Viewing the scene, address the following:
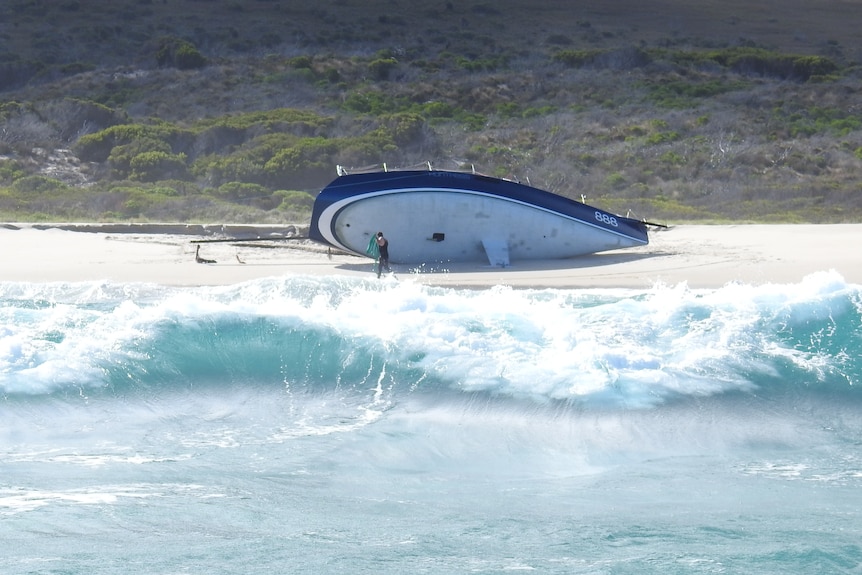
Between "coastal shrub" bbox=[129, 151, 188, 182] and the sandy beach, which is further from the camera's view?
"coastal shrub" bbox=[129, 151, 188, 182]

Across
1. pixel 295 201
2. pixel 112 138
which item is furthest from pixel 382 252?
pixel 112 138

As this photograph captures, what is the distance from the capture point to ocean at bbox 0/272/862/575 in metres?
8.91

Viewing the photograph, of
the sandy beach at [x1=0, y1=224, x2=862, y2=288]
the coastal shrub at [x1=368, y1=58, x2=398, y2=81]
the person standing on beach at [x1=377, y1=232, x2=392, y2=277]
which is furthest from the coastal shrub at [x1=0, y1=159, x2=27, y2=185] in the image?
the person standing on beach at [x1=377, y1=232, x2=392, y2=277]

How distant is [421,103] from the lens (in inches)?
1722

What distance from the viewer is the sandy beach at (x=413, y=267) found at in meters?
17.4

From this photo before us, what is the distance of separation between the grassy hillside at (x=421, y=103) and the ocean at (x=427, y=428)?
1211 centimetres

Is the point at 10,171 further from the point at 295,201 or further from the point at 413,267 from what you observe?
the point at 413,267

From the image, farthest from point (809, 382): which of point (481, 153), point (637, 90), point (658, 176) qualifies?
point (637, 90)

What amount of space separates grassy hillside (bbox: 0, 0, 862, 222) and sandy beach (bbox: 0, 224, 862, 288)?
4896 mm

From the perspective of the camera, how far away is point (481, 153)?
1455 inches

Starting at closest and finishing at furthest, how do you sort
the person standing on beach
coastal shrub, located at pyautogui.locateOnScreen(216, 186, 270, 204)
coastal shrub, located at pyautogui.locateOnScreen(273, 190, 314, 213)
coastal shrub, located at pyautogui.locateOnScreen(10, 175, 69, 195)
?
the person standing on beach → coastal shrub, located at pyautogui.locateOnScreen(273, 190, 314, 213) → coastal shrub, located at pyautogui.locateOnScreen(216, 186, 270, 204) → coastal shrub, located at pyautogui.locateOnScreen(10, 175, 69, 195)

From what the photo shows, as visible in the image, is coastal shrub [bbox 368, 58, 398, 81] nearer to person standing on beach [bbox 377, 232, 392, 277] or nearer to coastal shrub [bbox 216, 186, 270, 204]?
coastal shrub [bbox 216, 186, 270, 204]

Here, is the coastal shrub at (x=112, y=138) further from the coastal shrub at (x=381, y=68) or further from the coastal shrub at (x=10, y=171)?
the coastal shrub at (x=381, y=68)

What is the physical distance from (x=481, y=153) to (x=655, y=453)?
86.3ft
